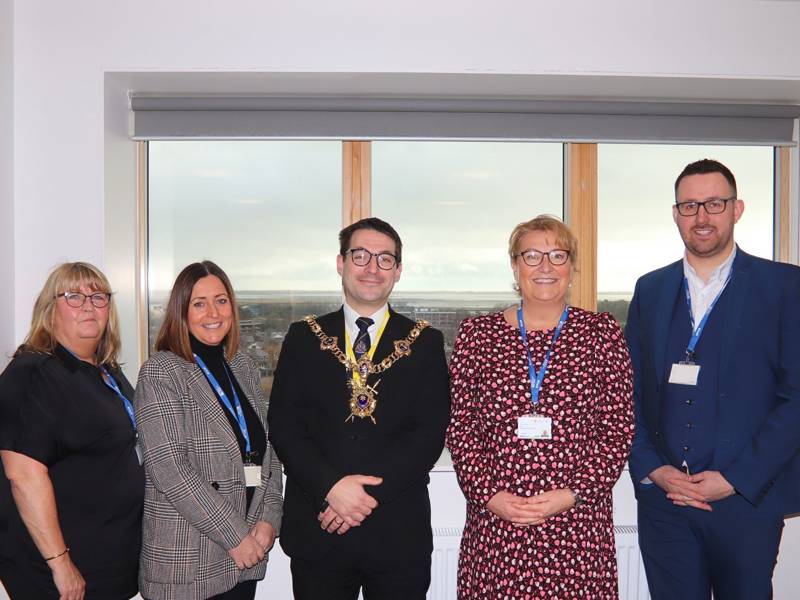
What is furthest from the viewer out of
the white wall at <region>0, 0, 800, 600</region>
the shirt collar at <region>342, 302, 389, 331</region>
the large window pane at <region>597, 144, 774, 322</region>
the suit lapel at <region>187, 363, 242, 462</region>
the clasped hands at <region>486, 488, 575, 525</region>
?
the large window pane at <region>597, 144, 774, 322</region>

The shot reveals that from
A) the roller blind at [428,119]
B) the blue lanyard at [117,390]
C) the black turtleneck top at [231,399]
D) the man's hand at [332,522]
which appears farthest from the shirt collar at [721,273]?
the blue lanyard at [117,390]

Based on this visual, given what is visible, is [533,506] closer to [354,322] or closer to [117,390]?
[354,322]

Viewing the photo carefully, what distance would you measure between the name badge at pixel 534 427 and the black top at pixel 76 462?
1280mm

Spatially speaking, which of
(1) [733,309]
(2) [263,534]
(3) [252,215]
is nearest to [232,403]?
(2) [263,534]

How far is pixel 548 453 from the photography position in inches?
74.7

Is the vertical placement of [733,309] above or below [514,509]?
above

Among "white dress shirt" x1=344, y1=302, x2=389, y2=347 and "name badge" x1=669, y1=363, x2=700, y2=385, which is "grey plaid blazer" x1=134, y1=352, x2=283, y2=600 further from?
"name badge" x1=669, y1=363, x2=700, y2=385

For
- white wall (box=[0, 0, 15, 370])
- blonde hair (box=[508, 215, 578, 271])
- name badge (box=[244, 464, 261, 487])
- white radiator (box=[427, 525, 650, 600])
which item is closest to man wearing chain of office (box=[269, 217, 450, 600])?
name badge (box=[244, 464, 261, 487])

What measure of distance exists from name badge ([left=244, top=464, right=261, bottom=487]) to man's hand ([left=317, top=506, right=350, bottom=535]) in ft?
0.97

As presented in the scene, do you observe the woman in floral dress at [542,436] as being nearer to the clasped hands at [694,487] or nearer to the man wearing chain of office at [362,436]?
the man wearing chain of office at [362,436]

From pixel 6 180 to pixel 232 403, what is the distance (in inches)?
66.8

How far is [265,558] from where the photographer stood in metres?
2.14

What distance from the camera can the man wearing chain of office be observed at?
78.0 inches

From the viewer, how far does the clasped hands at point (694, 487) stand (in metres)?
2.15
